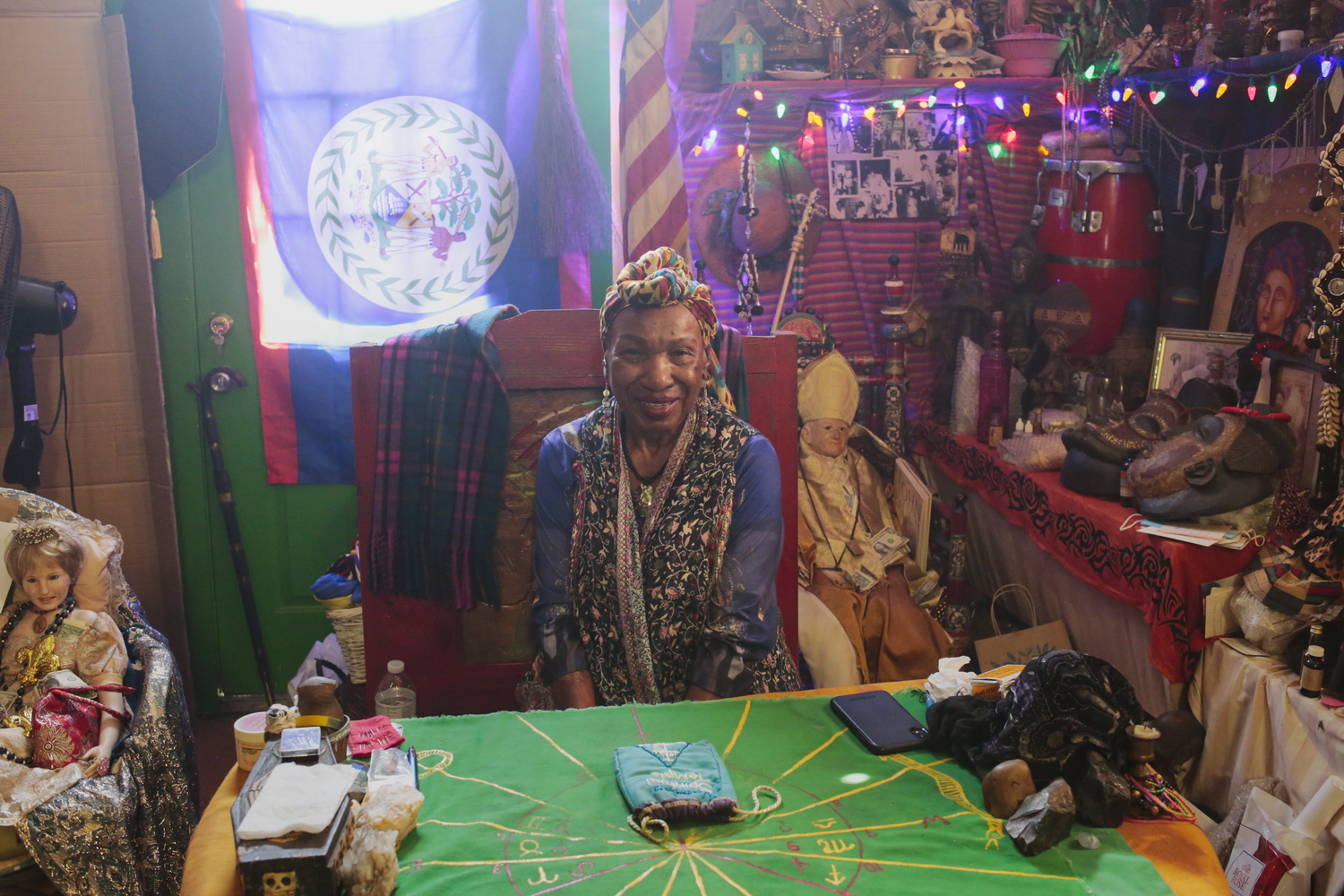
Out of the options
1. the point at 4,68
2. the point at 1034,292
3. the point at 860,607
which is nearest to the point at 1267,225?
the point at 1034,292

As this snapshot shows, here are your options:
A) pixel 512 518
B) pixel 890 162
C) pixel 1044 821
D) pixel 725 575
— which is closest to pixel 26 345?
pixel 512 518

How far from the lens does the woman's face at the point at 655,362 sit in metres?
2.39

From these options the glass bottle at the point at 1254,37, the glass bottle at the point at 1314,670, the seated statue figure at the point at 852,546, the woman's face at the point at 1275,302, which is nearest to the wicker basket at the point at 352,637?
the seated statue figure at the point at 852,546

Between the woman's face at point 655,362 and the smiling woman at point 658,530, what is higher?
the woman's face at point 655,362

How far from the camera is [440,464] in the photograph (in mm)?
3014

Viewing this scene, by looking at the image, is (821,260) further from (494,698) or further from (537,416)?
(494,698)

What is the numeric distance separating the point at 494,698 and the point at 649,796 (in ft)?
5.03

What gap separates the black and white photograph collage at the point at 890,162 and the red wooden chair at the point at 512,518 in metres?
1.77

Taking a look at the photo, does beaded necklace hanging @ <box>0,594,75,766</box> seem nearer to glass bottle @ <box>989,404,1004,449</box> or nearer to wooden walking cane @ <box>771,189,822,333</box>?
wooden walking cane @ <box>771,189,822,333</box>

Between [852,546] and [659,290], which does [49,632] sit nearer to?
[659,290]

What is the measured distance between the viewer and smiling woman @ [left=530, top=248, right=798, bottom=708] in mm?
2404

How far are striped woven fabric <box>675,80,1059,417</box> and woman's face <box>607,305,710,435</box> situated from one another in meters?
2.08

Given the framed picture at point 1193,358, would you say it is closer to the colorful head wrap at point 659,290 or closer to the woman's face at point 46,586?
the colorful head wrap at point 659,290

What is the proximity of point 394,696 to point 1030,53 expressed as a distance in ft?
11.5
